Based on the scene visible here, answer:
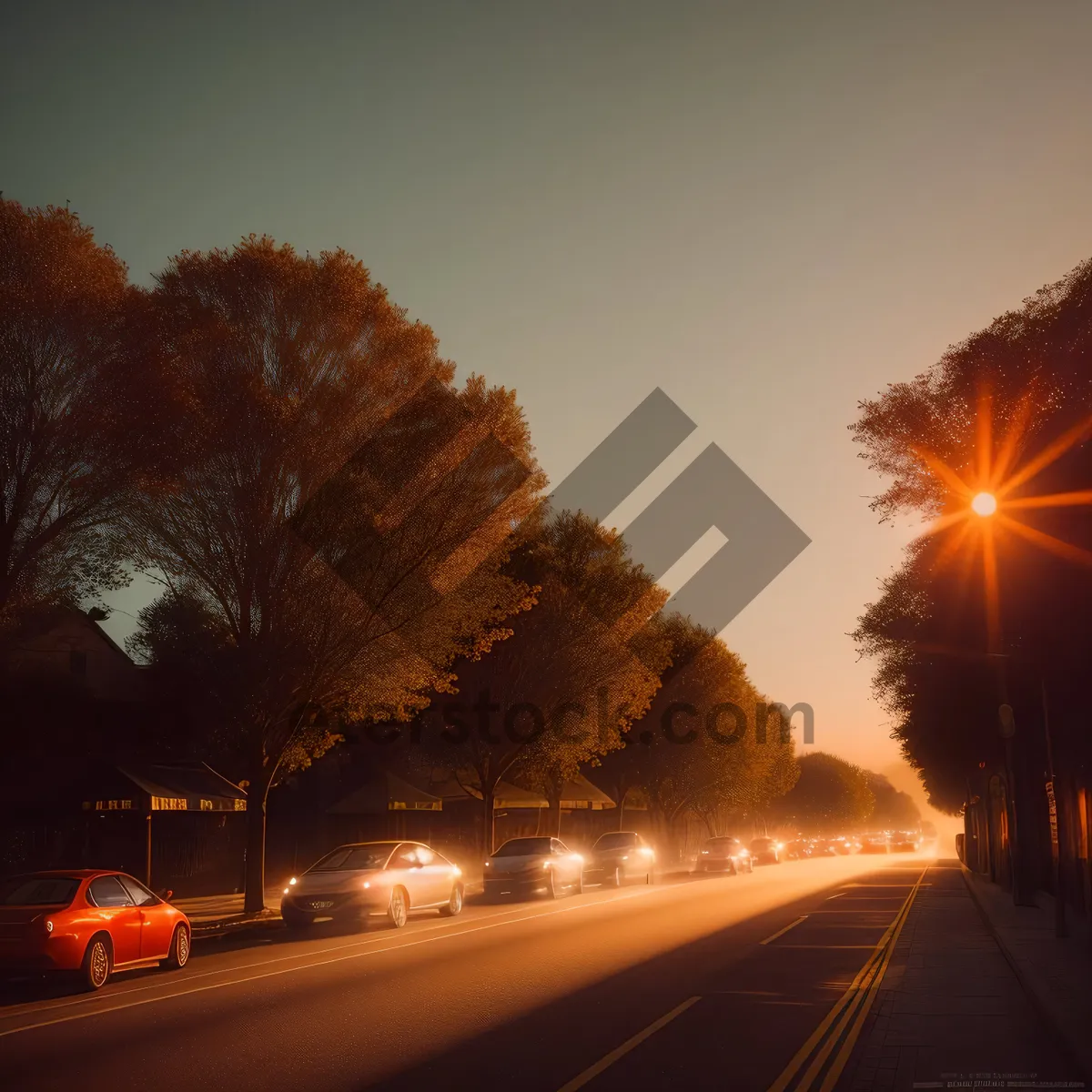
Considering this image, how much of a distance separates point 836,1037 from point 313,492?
16.8 m

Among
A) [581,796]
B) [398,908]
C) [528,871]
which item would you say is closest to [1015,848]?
[528,871]

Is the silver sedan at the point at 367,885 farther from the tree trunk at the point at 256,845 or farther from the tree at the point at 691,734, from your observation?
the tree at the point at 691,734

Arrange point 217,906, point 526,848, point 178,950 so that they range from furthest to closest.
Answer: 1. point 526,848
2. point 217,906
3. point 178,950

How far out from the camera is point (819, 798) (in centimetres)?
14525

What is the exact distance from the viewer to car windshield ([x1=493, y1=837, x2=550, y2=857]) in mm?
33312

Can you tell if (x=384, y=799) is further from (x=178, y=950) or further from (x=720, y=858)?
(x=178, y=950)

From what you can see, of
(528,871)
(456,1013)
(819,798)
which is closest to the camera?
(456,1013)

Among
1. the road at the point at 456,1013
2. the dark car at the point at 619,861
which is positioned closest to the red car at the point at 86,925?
the road at the point at 456,1013

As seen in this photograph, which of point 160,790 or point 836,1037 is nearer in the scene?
point 836,1037

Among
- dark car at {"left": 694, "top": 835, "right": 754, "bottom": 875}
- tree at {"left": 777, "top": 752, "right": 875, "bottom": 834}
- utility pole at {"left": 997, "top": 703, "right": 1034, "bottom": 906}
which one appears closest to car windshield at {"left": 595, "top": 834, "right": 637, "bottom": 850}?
dark car at {"left": 694, "top": 835, "right": 754, "bottom": 875}

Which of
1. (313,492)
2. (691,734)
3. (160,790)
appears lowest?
(160,790)

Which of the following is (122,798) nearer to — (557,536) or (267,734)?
(267,734)

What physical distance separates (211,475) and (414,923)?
33.3ft

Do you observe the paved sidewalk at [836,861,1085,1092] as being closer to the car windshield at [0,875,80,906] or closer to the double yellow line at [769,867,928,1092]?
the double yellow line at [769,867,928,1092]
